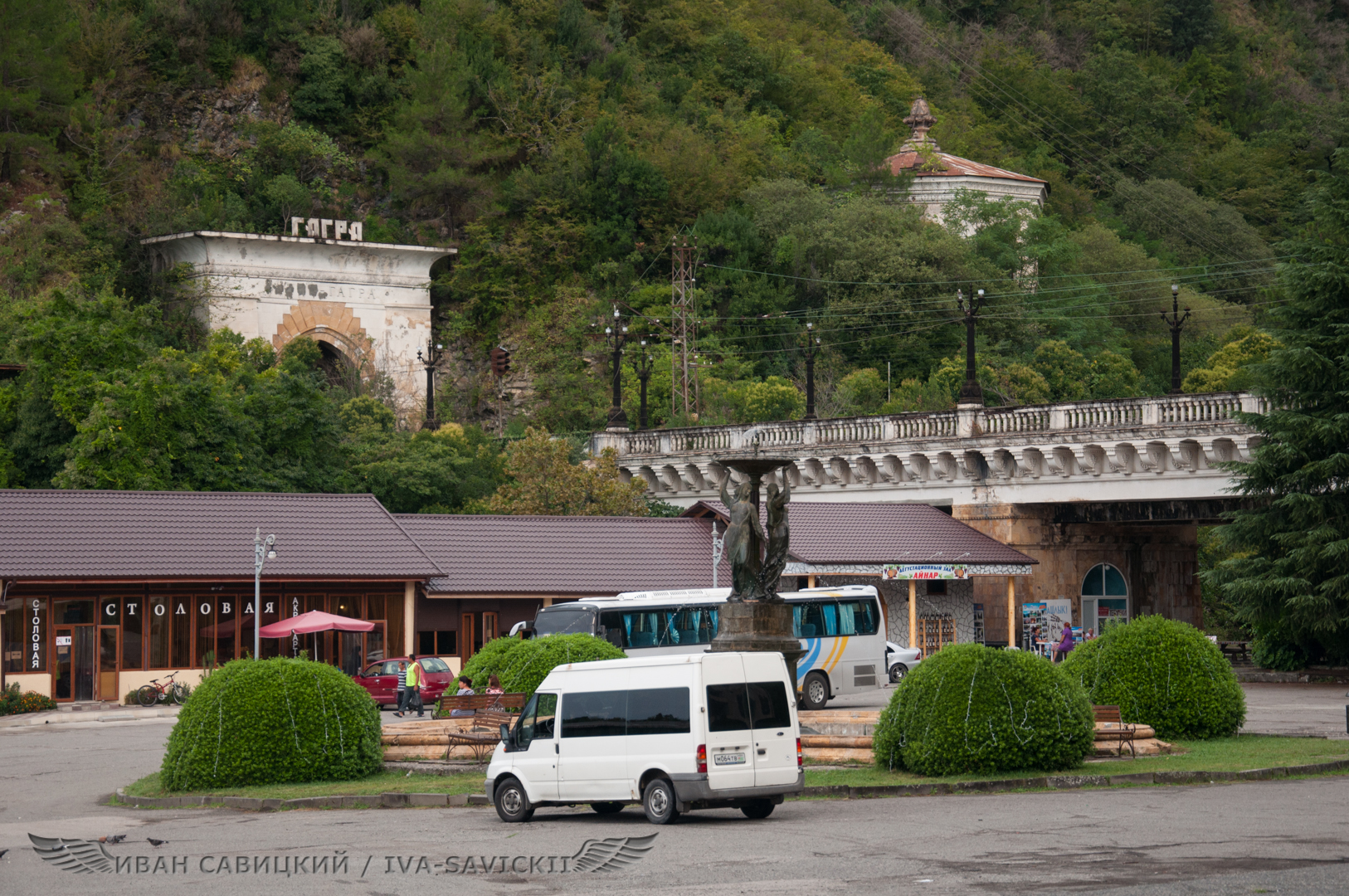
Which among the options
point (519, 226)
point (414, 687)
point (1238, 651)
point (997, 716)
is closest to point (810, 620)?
point (414, 687)

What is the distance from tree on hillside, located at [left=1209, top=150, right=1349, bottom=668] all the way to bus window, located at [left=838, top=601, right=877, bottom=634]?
9.70 metres

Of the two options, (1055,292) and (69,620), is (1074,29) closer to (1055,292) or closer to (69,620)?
(1055,292)

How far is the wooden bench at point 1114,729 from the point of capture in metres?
23.4

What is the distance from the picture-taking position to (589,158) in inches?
2972

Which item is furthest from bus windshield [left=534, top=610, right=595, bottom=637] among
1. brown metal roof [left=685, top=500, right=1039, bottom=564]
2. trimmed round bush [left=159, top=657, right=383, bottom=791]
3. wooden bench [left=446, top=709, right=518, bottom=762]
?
trimmed round bush [left=159, top=657, right=383, bottom=791]

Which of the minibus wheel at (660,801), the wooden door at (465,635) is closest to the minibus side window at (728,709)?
the minibus wheel at (660,801)

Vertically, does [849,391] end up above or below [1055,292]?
below

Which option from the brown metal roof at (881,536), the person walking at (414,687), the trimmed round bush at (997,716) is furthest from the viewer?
the brown metal roof at (881,536)

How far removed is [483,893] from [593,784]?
16.0 feet

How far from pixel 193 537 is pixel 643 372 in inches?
946

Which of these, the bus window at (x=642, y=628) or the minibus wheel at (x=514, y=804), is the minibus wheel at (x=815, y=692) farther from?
the minibus wheel at (x=514, y=804)

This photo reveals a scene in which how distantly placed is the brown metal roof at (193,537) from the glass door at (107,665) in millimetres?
1872

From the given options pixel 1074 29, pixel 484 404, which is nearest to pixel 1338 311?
pixel 484 404

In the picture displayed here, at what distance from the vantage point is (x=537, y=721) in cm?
1966
